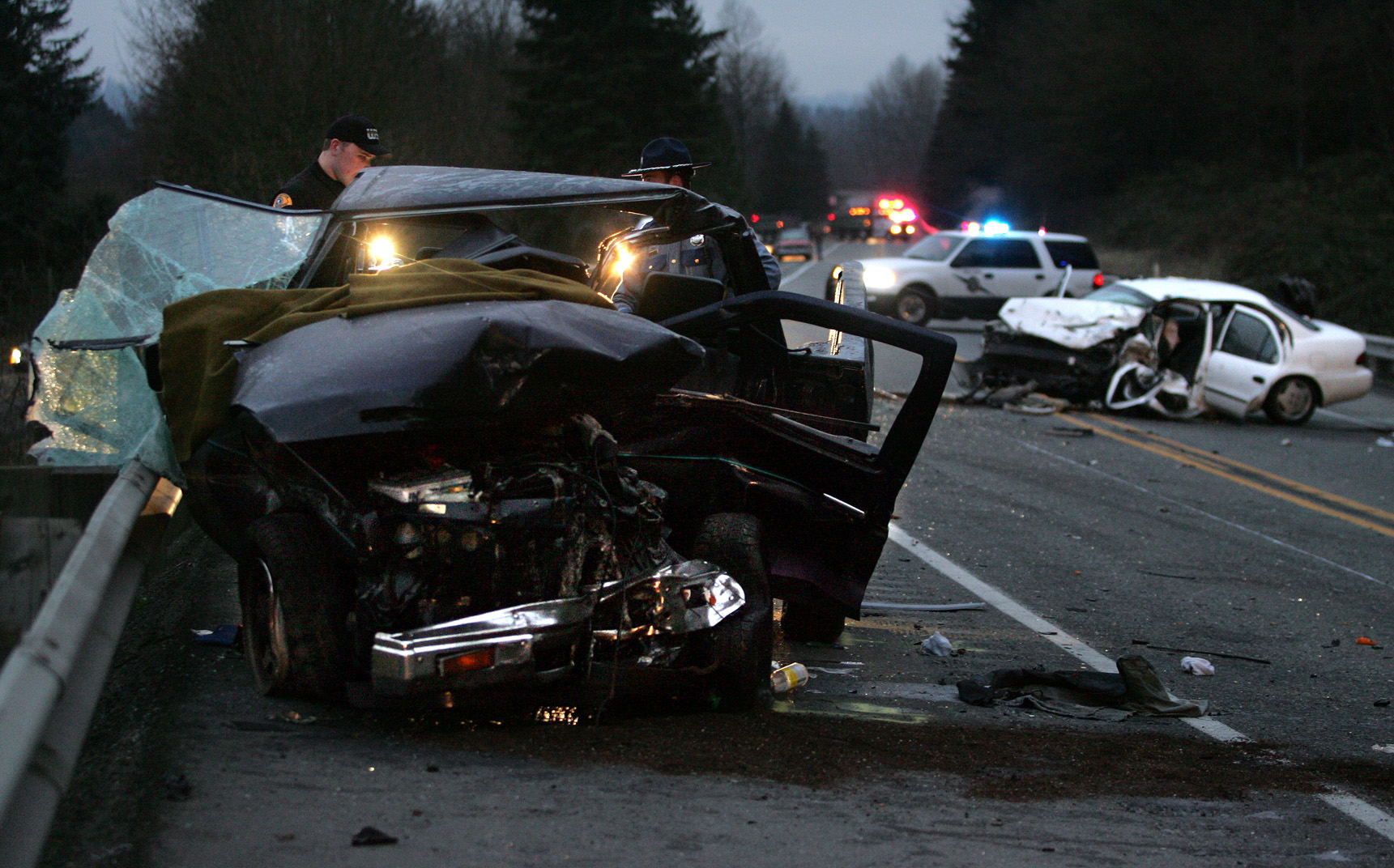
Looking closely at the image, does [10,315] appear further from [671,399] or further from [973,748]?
[973,748]

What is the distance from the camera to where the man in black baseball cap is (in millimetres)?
7066

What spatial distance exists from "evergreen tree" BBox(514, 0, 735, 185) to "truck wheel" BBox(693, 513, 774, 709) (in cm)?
3244

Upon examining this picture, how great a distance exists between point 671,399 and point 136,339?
6.83ft

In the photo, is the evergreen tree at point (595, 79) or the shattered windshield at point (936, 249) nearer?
the shattered windshield at point (936, 249)

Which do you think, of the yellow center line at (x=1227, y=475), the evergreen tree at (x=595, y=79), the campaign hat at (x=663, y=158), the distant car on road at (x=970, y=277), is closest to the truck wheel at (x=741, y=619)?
the campaign hat at (x=663, y=158)

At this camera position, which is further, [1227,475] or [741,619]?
[1227,475]

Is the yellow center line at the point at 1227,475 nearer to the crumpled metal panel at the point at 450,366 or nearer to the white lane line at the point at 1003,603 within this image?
the white lane line at the point at 1003,603

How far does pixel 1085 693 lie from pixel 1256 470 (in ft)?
26.6

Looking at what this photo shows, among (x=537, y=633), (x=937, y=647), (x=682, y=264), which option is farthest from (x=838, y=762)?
(x=682, y=264)

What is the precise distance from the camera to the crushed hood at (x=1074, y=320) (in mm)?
15633

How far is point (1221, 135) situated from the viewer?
48.8 metres

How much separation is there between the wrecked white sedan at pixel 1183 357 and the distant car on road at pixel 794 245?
1621 inches

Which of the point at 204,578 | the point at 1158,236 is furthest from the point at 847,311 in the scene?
the point at 1158,236

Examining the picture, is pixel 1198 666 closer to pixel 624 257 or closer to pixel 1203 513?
pixel 624 257
